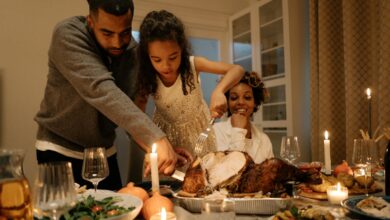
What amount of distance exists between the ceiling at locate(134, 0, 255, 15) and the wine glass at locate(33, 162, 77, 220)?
8.42 ft

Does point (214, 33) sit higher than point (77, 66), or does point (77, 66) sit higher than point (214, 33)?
point (214, 33)

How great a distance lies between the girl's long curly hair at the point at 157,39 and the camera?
124 centimetres

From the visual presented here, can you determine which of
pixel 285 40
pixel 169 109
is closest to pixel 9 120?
pixel 169 109

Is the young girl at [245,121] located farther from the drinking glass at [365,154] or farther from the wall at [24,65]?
the wall at [24,65]

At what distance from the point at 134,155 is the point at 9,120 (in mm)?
1148

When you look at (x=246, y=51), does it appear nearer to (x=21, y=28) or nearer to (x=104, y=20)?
(x=21, y=28)

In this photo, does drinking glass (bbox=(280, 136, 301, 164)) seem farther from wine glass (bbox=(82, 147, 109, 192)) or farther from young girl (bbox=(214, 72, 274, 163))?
wine glass (bbox=(82, 147, 109, 192))

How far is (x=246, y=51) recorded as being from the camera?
3.25 metres

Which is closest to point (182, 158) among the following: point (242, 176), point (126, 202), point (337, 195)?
point (242, 176)

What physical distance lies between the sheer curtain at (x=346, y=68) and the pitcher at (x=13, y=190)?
2187 millimetres

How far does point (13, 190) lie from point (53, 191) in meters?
0.06

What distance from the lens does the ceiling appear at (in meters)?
3.04

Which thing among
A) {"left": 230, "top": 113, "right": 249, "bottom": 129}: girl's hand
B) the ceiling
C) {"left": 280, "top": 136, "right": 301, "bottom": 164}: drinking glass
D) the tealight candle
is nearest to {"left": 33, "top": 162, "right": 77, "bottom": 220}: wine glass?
the tealight candle

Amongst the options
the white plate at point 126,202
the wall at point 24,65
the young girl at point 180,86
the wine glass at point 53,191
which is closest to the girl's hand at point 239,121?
the young girl at point 180,86
